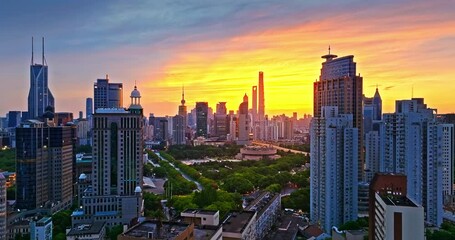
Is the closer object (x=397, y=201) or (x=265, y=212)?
(x=397, y=201)

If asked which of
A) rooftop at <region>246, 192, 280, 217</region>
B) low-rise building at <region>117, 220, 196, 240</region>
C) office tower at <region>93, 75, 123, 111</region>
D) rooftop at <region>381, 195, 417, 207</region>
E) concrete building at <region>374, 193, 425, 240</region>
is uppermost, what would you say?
office tower at <region>93, 75, 123, 111</region>

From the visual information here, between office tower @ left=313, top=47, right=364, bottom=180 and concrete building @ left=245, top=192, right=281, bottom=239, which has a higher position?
office tower @ left=313, top=47, right=364, bottom=180

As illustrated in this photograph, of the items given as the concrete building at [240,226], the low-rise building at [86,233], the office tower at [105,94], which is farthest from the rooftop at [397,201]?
the office tower at [105,94]

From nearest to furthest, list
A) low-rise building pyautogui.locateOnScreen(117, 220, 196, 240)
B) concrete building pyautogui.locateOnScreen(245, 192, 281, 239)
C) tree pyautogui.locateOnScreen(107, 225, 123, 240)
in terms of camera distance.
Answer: low-rise building pyautogui.locateOnScreen(117, 220, 196, 240)
tree pyautogui.locateOnScreen(107, 225, 123, 240)
concrete building pyautogui.locateOnScreen(245, 192, 281, 239)

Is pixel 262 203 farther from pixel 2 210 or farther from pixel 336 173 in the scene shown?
pixel 2 210

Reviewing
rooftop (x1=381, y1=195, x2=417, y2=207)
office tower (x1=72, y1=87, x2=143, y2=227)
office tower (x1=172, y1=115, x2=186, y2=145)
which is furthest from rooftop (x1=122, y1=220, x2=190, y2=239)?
Result: office tower (x1=172, y1=115, x2=186, y2=145)

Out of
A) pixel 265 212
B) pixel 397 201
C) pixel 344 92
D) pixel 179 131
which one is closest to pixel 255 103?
pixel 179 131

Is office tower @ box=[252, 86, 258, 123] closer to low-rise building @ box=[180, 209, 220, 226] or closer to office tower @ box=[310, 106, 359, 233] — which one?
office tower @ box=[310, 106, 359, 233]
